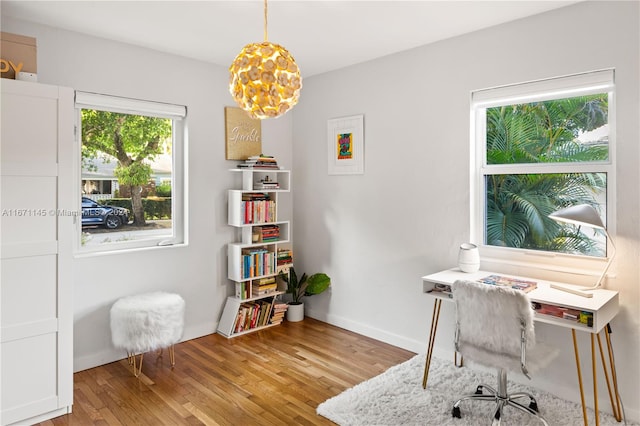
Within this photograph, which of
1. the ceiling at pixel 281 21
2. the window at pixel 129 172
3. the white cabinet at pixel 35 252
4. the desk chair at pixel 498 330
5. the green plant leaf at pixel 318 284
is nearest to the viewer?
the desk chair at pixel 498 330

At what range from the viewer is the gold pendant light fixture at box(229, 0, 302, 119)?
181cm

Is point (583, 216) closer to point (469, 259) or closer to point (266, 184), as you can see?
point (469, 259)

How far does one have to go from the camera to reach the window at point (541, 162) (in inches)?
109

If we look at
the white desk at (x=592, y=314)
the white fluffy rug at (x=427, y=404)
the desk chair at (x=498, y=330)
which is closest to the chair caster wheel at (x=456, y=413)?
the white fluffy rug at (x=427, y=404)

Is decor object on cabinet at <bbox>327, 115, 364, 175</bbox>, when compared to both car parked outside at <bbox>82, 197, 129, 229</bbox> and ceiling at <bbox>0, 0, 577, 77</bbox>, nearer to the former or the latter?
ceiling at <bbox>0, 0, 577, 77</bbox>

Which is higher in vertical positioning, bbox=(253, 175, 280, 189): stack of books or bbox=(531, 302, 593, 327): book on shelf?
bbox=(253, 175, 280, 189): stack of books

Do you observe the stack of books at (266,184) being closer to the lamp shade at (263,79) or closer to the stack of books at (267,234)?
the stack of books at (267,234)

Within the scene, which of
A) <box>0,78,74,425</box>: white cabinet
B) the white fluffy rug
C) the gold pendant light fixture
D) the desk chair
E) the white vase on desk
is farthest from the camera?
the white vase on desk

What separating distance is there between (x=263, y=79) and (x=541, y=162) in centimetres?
221

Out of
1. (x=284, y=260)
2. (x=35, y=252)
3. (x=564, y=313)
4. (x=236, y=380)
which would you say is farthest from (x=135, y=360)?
(x=564, y=313)

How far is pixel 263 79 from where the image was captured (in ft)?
5.93

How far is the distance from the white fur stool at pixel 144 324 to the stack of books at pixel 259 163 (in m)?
1.46

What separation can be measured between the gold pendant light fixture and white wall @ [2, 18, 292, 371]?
80.5 inches

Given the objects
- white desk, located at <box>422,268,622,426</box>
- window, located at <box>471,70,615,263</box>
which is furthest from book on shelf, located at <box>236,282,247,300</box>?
window, located at <box>471,70,615,263</box>
